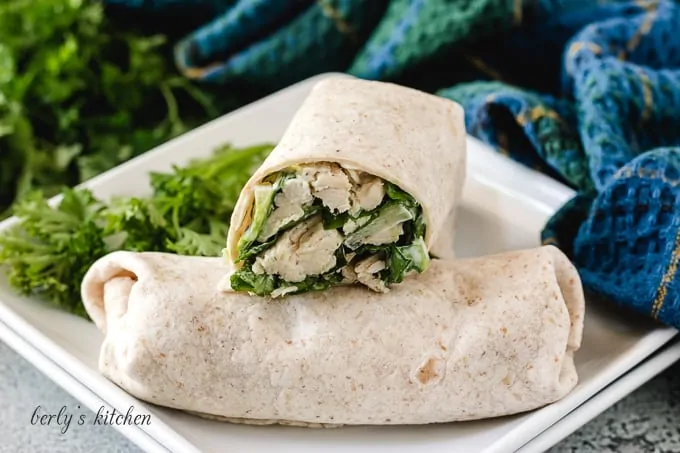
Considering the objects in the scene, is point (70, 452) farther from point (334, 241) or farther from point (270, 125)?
point (270, 125)

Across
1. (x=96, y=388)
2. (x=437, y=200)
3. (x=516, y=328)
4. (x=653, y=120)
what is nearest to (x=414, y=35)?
(x=653, y=120)

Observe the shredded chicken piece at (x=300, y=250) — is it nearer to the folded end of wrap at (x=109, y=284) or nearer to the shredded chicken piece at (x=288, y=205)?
the shredded chicken piece at (x=288, y=205)

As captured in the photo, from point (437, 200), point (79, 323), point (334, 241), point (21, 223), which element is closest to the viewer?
point (334, 241)

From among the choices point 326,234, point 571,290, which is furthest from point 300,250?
point 571,290

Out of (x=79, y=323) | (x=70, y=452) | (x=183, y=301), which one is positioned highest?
(x=183, y=301)

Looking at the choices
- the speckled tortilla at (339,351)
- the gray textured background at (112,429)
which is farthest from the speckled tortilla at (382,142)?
the gray textured background at (112,429)

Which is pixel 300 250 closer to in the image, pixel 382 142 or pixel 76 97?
pixel 382 142
